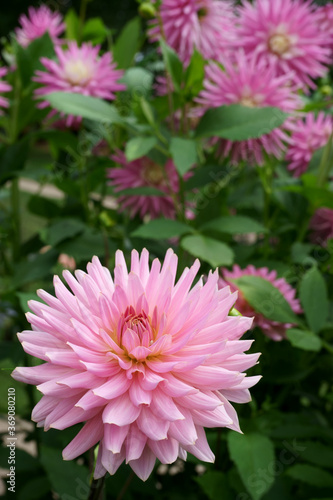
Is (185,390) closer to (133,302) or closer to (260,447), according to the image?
(133,302)

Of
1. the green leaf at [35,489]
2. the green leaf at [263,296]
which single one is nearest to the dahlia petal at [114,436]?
the green leaf at [263,296]

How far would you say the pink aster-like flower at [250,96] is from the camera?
646mm

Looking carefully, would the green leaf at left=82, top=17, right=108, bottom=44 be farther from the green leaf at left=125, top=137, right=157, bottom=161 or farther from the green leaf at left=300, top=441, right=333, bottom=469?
the green leaf at left=300, top=441, right=333, bottom=469

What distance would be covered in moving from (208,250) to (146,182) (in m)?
0.17

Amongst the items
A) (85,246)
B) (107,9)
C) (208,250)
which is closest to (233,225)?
(208,250)

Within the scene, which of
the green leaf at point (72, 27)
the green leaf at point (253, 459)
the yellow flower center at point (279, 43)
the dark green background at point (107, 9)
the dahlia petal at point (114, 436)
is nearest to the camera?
the dahlia petal at point (114, 436)

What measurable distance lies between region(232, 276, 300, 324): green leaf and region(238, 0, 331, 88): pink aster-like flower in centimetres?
31

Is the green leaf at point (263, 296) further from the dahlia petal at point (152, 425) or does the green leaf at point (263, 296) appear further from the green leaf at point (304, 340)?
the dahlia petal at point (152, 425)

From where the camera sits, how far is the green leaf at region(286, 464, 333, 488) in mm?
586

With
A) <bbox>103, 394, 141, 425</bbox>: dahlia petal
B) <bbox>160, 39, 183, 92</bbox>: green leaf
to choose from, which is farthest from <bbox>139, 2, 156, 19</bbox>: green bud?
<bbox>103, 394, 141, 425</bbox>: dahlia petal

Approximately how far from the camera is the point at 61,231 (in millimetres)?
660

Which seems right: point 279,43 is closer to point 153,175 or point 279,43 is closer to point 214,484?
point 153,175

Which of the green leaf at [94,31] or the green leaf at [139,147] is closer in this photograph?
the green leaf at [139,147]

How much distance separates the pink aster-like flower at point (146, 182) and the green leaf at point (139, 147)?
7 centimetres
